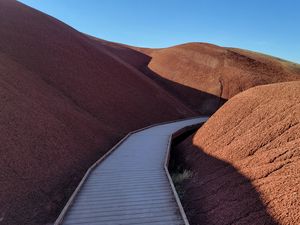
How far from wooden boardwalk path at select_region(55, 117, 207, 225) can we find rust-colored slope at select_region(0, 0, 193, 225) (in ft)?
3.68

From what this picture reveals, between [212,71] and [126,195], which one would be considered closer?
[126,195]

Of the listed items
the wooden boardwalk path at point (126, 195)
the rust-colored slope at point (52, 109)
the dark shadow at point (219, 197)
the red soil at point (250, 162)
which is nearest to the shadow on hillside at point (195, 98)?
the rust-colored slope at point (52, 109)

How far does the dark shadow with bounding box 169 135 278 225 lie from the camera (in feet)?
27.3

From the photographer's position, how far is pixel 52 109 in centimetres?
1895

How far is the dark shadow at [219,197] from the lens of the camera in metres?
8.34

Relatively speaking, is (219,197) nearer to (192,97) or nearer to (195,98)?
(195,98)

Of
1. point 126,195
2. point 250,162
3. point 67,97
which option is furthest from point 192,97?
point 126,195

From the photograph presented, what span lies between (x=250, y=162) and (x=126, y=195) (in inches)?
163

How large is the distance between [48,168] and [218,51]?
177ft

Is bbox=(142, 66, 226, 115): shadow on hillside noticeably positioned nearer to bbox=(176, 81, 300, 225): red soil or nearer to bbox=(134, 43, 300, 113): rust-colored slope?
bbox=(134, 43, 300, 113): rust-colored slope

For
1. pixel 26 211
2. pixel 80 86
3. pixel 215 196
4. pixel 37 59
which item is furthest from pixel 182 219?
pixel 37 59

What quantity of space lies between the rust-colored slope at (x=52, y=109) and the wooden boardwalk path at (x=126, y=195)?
3.68 ft

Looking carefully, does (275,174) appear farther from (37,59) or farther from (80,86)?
(37,59)

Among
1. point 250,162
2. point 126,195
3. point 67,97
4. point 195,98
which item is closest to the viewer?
point 126,195
